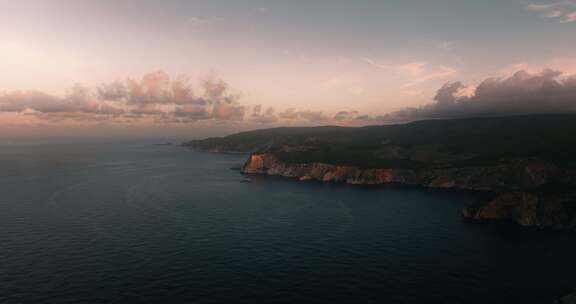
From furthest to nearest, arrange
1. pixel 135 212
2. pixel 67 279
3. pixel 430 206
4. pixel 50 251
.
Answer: pixel 430 206 → pixel 135 212 → pixel 50 251 → pixel 67 279

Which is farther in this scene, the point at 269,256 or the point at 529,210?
the point at 529,210

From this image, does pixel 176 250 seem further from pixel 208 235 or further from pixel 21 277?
pixel 21 277

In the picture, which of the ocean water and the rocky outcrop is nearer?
the ocean water

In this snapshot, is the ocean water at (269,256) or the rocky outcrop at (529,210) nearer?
the ocean water at (269,256)

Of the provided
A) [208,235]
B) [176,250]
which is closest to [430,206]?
[208,235]

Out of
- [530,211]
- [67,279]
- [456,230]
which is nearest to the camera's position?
[67,279]

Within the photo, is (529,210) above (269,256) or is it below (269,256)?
above

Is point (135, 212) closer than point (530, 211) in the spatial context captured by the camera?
No
